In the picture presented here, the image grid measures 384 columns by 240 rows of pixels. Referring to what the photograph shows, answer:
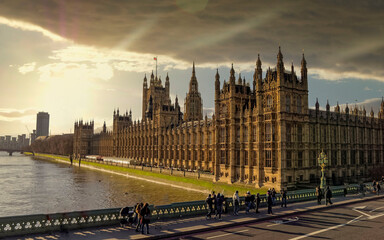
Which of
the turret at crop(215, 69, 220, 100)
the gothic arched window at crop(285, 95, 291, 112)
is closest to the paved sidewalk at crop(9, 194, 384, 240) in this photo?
the gothic arched window at crop(285, 95, 291, 112)

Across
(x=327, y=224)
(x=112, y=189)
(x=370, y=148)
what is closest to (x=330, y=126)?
(x=370, y=148)

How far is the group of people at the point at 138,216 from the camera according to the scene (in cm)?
1961

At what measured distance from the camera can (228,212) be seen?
27375 millimetres

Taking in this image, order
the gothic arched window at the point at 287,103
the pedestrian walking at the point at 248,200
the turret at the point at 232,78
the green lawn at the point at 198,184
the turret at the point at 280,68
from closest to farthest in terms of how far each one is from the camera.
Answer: the pedestrian walking at the point at 248,200
the turret at the point at 280,68
the gothic arched window at the point at 287,103
the green lawn at the point at 198,184
the turret at the point at 232,78

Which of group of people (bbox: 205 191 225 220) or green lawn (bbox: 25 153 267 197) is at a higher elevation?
group of people (bbox: 205 191 225 220)

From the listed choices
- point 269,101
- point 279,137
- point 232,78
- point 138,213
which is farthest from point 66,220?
point 232,78

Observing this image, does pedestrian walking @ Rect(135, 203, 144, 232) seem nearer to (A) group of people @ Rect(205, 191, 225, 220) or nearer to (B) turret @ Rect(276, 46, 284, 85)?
(A) group of people @ Rect(205, 191, 225, 220)

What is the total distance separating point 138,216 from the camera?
20797mm

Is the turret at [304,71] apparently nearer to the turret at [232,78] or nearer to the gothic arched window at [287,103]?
the gothic arched window at [287,103]

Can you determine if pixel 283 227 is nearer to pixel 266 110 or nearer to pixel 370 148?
pixel 266 110

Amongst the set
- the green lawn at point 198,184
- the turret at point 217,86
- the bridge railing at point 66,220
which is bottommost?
the green lawn at point 198,184

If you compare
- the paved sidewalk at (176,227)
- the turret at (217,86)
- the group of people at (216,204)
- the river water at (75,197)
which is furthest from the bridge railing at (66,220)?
the turret at (217,86)

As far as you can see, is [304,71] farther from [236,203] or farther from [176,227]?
[176,227]

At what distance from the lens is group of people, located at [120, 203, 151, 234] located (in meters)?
19.6
